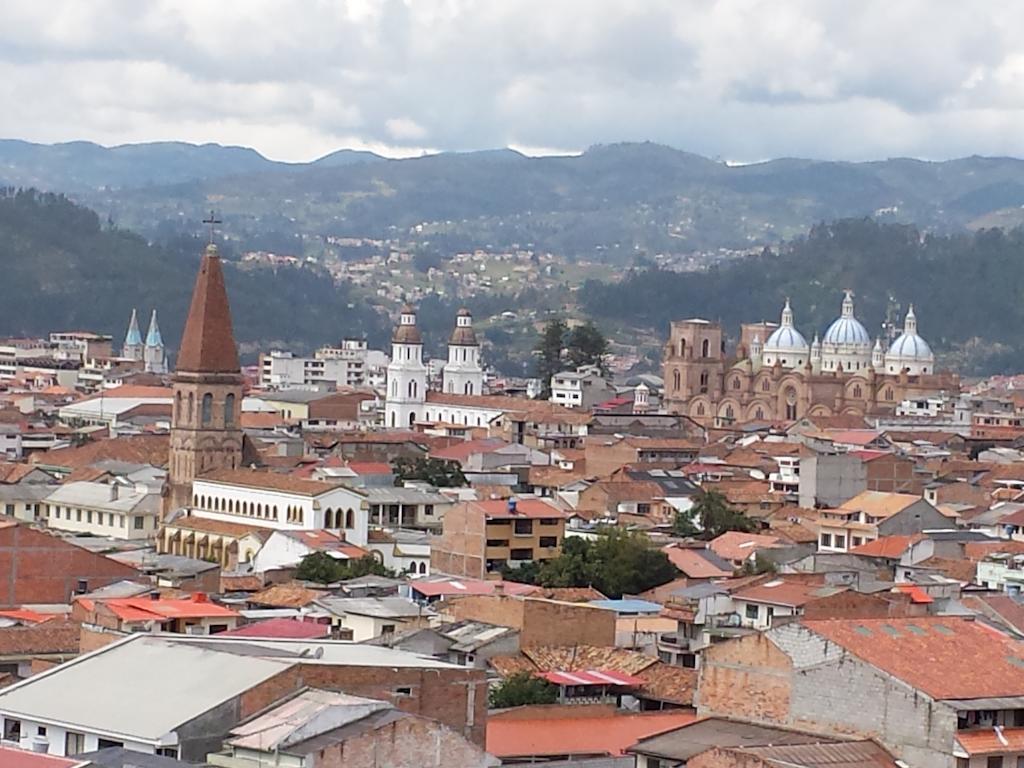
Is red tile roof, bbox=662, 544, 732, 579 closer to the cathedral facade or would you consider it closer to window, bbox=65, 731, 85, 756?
window, bbox=65, 731, 85, 756

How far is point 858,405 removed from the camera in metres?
135

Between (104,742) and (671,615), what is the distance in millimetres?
19250

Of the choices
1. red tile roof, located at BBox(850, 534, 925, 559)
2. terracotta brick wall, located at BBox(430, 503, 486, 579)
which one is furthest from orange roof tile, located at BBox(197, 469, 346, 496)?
red tile roof, located at BBox(850, 534, 925, 559)

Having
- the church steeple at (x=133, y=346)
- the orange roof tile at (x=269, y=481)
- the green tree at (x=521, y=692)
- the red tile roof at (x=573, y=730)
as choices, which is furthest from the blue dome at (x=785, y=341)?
the red tile roof at (x=573, y=730)

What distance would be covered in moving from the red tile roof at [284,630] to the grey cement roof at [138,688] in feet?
17.3

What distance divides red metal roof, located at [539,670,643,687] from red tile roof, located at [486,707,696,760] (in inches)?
73.3

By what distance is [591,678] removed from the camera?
133 feet

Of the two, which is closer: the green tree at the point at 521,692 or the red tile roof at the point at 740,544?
the green tree at the point at 521,692

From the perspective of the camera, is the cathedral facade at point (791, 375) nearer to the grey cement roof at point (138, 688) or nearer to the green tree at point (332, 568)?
the green tree at point (332, 568)

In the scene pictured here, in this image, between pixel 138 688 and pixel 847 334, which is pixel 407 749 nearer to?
pixel 138 688

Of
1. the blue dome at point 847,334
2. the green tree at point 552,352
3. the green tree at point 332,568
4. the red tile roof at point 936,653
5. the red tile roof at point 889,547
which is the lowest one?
the green tree at point 332,568

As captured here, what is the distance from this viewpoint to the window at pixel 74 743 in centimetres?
3012

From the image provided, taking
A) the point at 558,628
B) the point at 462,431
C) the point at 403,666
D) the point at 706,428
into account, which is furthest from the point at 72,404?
the point at 403,666

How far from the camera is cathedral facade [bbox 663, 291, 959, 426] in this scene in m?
136
